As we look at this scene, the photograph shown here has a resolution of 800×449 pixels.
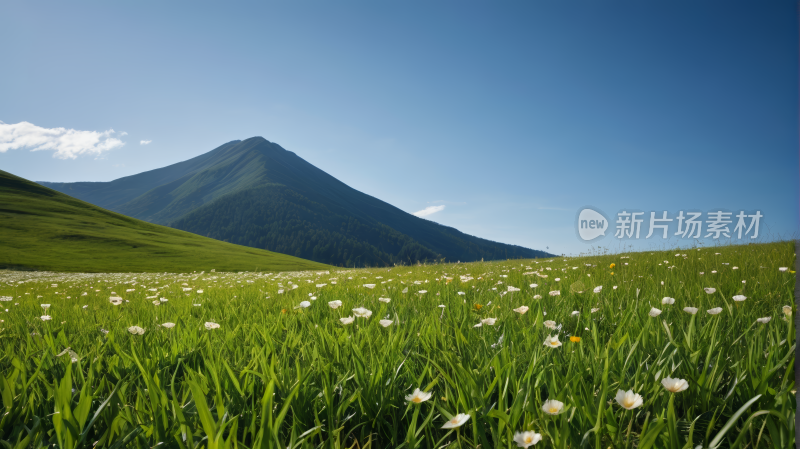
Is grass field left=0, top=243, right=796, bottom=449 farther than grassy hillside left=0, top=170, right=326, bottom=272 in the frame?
No

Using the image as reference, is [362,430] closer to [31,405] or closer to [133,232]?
[31,405]

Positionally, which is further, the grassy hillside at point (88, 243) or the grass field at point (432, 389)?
the grassy hillside at point (88, 243)

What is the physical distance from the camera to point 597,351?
200 cm

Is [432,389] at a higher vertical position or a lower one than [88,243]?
higher

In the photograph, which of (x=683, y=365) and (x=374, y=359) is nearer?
(x=683, y=365)

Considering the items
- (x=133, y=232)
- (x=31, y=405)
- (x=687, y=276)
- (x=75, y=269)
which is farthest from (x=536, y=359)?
(x=133, y=232)

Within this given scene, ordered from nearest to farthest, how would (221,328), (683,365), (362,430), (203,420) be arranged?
(203,420)
(362,430)
(683,365)
(221,328)

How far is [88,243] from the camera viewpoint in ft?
229

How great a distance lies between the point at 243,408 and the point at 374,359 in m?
0.68

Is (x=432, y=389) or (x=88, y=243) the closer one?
(x=432, y=389)

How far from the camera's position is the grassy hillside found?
5638 cm

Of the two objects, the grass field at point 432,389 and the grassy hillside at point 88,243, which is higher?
the grass field at point 432,389

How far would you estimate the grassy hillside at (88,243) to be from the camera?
185ft

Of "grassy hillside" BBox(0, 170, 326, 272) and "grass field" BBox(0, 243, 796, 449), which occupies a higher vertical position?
"grass field" BBox(0, 243, 796, 449)
